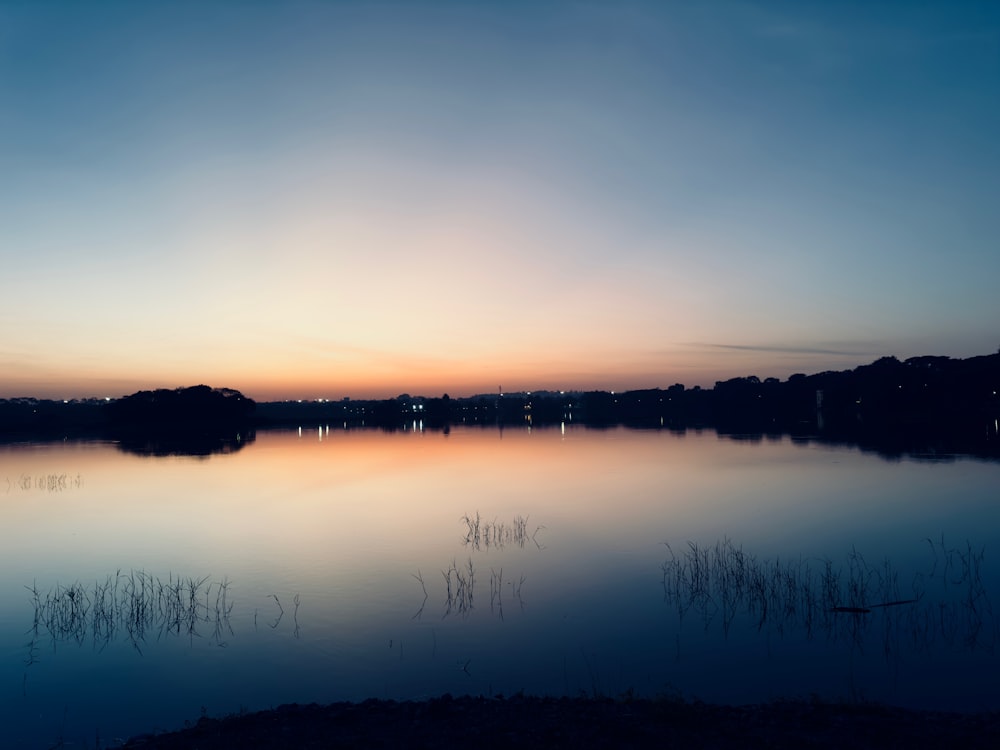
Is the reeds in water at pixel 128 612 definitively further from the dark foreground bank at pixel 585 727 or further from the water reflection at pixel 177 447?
the water reflection at pixel 177 447

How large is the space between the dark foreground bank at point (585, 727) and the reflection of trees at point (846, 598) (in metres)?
6.18

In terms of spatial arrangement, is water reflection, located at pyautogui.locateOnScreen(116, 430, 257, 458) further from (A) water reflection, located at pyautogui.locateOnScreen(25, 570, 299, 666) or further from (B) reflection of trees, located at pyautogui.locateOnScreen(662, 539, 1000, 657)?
(B) reflection of trees, located at pyautogui.locateOnScreen(662, 539, 1000, 657)

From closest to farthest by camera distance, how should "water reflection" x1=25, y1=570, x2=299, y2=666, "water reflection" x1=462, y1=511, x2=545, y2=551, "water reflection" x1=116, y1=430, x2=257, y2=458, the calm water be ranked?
the calm water, "water reflection" x1=25, y1=570, x2=299, y2=666, "water reflection" x1=462, y1=511, x2=545, y2=551, "water reflection" x1=116, y1=430, x2=257, y2=458

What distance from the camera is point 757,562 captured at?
87.9 feet

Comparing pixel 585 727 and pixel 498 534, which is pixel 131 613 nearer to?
pixel 585 727

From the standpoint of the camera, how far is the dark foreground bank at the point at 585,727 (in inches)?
408

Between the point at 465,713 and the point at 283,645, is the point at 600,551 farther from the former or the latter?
the point at 465,713

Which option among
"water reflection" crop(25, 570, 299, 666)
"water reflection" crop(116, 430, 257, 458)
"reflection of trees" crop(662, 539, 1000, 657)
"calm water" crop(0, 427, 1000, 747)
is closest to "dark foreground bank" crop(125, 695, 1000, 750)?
"calm water" crop(0, 427, 1000, 747)

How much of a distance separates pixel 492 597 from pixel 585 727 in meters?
11.8

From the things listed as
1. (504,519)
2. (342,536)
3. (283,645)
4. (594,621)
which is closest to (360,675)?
(283,645)

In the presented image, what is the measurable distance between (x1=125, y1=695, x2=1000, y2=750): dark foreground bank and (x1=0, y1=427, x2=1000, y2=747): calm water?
8.07ft

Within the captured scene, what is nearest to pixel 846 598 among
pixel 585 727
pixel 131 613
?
pixel 585 727

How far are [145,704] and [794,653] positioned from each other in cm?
1461

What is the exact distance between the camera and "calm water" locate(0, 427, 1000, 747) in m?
15.2
